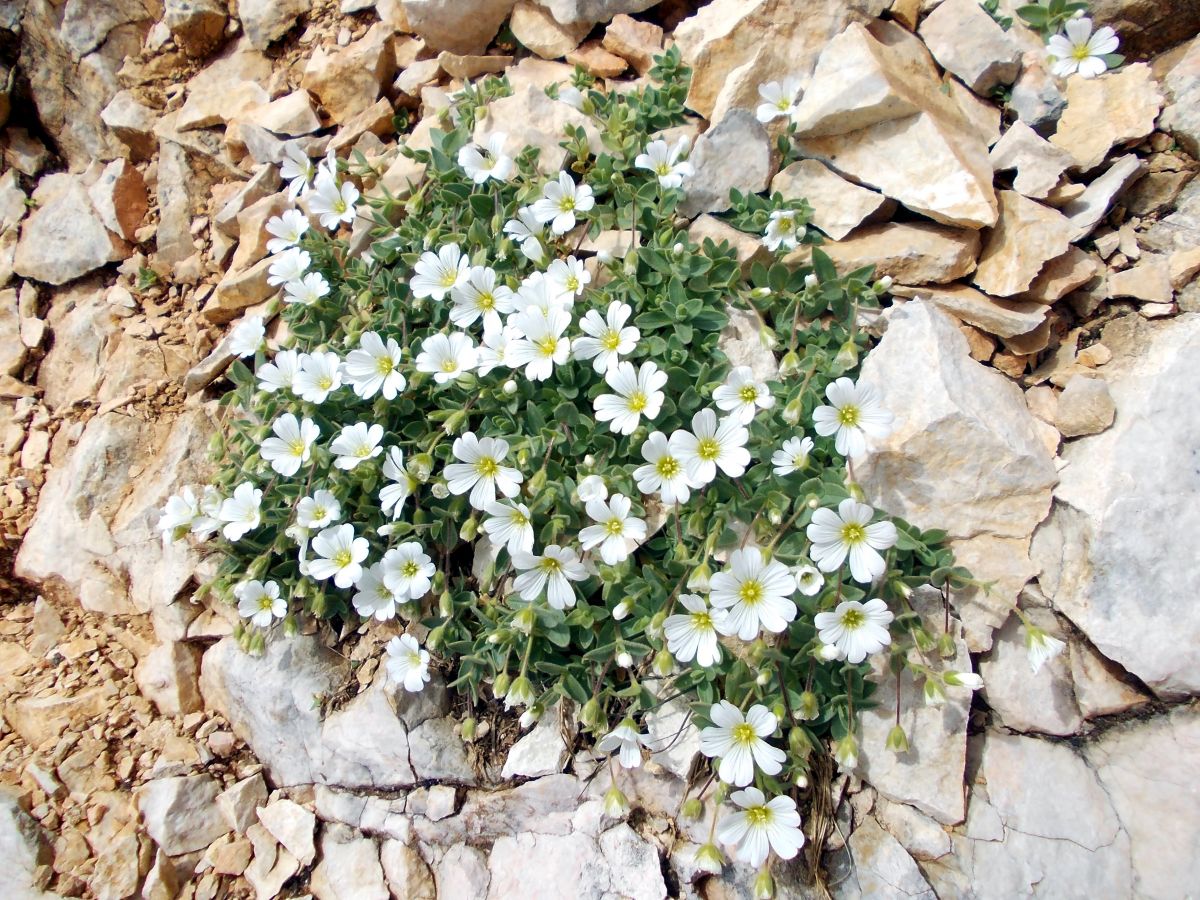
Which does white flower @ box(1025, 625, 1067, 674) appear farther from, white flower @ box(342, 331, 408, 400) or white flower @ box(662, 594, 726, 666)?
white flower @ box(342, 331, 408, 400)

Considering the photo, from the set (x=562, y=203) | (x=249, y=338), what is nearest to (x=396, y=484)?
(x=249, y=338)

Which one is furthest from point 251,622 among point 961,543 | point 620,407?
point 961,543

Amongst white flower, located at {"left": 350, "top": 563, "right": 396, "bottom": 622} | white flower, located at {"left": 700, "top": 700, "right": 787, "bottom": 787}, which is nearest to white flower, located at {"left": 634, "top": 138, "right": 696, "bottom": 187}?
white flower, located at {"left": 350, "top": 563, "right": 396, "bottom": 622}

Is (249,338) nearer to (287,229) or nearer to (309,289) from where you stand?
(309,289)

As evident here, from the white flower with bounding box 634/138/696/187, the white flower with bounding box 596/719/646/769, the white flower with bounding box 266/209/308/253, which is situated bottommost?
the white flower with bounding box 596/719/646/769

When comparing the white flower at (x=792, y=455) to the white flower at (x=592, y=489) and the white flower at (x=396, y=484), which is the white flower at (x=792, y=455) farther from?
the white flower at (x=396, y=484)

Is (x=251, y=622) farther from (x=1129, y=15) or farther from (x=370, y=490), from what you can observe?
(x=1129, y=15)
